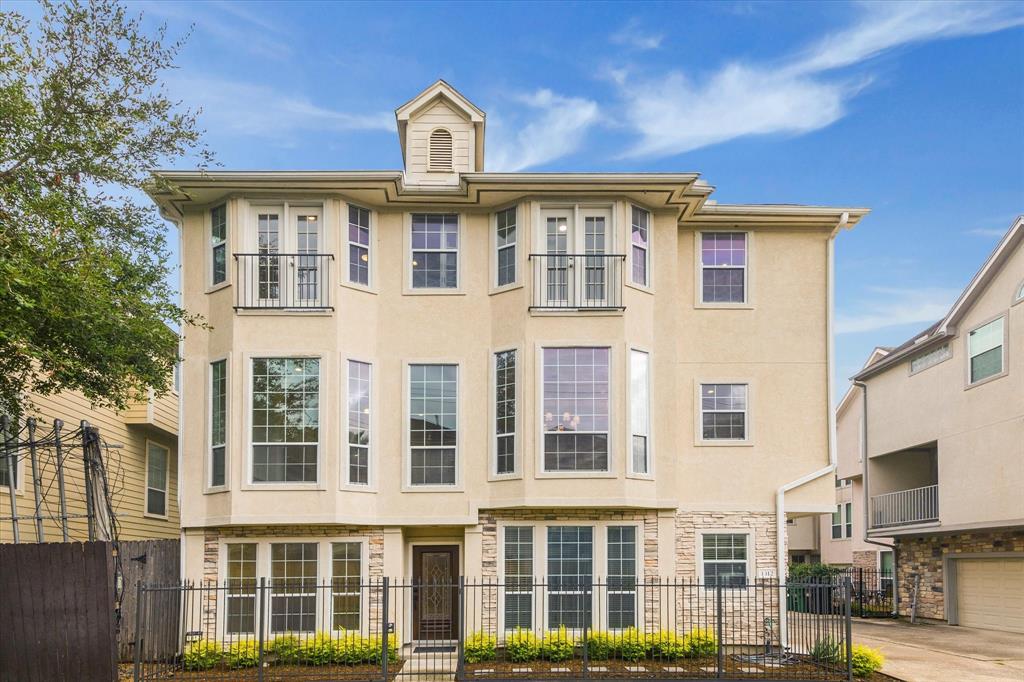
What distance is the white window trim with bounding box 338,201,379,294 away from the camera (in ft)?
54.1

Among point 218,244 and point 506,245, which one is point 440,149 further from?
point 218,244

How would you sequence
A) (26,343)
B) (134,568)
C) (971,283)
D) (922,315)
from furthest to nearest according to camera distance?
1. (922,315)
2. (971,283)
3. (134,568)
4. (26,343)

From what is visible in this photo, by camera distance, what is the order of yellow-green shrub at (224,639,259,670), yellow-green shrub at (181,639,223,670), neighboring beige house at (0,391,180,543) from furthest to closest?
neighboring beige house at (0,391,180,543), yellow-green shrub at (181,639,223,670), yellow-green shrub at (224,639,259,670)

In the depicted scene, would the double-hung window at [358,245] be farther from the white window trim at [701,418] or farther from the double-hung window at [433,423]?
the white window trim at [701,418]

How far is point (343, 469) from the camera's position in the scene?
628 inches

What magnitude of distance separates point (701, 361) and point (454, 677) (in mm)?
7525

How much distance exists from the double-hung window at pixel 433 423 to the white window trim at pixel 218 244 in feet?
12.5

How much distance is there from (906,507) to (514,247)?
1726cm

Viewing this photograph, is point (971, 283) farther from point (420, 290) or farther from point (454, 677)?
point (454, 677)

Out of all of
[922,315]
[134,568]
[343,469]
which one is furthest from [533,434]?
[922,315]

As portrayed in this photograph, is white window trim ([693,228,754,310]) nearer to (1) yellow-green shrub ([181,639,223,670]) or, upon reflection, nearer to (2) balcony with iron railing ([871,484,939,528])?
(1) yellow-green shrub ([181,639,223,670])

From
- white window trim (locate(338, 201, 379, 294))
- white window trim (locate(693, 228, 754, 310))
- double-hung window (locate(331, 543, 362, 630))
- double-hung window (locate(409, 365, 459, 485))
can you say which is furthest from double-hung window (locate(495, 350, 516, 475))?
white window trim (locate(693, 228, 754, 310))

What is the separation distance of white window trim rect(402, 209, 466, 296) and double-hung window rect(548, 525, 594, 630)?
15.8ft

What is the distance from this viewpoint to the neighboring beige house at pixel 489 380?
16047 mm
